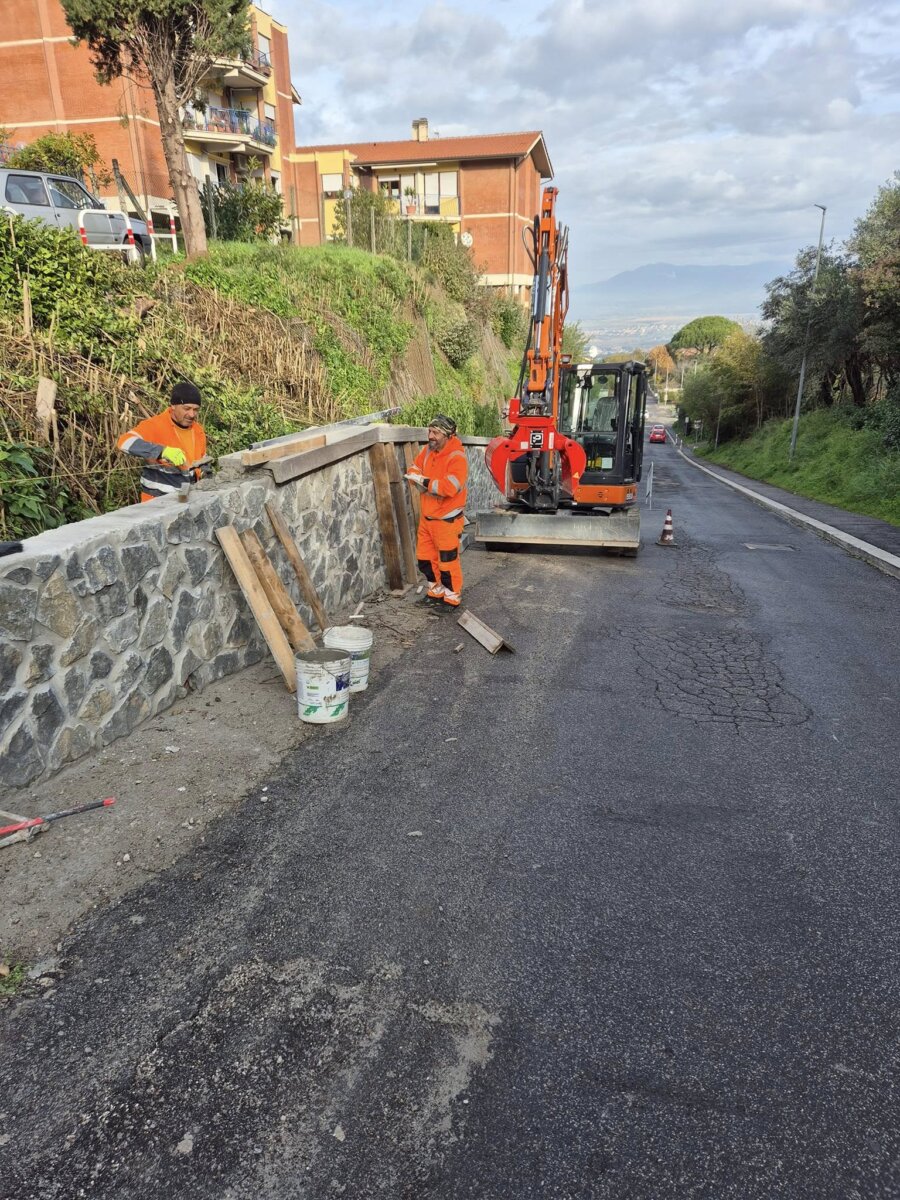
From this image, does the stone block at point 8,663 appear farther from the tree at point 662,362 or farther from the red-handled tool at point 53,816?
the tree at point 662,362

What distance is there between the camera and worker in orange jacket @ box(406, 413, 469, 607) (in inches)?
284

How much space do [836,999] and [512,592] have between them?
6105 mm

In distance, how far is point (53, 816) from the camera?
11.4 feet

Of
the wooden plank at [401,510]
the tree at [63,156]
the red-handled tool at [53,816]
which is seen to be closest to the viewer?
the red-handled tool at [53,816]

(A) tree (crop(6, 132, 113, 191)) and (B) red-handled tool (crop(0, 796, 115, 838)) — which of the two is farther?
(A) tree (crop(6, 132, 113, 191))

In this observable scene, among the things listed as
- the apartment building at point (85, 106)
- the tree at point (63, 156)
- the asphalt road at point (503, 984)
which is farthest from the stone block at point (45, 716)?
the apartment building at point (85, 106)

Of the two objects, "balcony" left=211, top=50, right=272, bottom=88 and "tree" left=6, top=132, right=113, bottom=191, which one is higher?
"balcony" left=211, top=50, right=272, bottom=88

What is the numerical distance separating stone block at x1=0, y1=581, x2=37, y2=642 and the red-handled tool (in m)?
0.89

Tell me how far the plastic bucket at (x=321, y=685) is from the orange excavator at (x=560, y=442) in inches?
249

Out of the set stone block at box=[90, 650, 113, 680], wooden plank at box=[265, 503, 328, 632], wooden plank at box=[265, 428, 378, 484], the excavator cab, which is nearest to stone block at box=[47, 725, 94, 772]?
stone block at box=[90, 650, 113, 680]

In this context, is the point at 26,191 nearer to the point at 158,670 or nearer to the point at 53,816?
the point at 158,670

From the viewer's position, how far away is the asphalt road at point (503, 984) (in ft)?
6.75

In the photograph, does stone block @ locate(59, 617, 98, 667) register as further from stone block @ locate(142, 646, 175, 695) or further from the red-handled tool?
the red-handled tool

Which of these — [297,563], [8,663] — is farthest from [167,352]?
[8,663]
